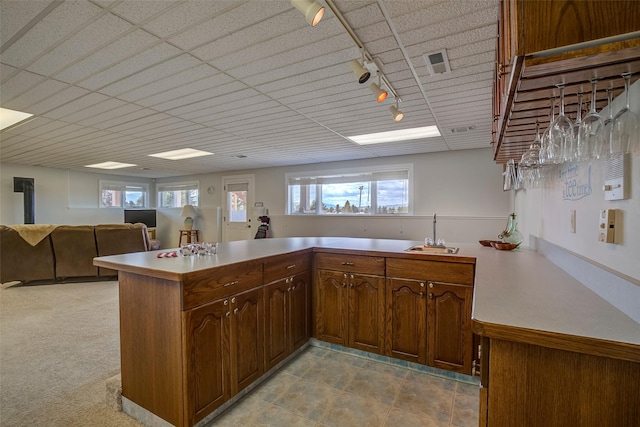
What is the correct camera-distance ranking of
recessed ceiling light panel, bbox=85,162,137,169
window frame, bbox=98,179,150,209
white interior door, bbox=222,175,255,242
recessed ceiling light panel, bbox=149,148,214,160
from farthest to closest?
window frame, bbox=98,179,150,209 → white interior door, bbox=222,175,255,242 → recessed ceiling light panel, bbox=85,162,137,169 → recessed ceiling light panel, bbox=149,148,214,160

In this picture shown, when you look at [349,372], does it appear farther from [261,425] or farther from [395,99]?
[395,99]

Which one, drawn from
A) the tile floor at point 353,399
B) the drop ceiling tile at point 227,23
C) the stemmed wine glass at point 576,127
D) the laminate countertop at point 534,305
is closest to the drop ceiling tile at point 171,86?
the drop ceiling tile at point 227,23

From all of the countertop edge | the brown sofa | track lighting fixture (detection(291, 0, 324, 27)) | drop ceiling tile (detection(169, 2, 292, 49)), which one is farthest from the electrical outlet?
the brown sofa

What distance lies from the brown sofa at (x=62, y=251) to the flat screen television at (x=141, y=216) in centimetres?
320

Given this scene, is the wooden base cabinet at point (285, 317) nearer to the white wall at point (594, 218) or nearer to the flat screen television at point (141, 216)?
the white wall at point (594, 218)

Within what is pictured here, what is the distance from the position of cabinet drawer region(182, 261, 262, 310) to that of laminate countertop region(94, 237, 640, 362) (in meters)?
0.05

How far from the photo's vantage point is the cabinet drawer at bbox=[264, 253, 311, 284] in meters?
2.21

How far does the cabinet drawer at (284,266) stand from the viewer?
7.23ft

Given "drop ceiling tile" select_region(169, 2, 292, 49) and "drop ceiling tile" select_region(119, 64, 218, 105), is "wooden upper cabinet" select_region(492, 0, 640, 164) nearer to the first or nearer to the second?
"drop ceiling tile" select_region(169, 2, 292, 49)

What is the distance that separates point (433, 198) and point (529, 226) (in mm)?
2390

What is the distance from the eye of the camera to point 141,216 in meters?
8.28

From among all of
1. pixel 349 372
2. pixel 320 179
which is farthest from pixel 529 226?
pixel 320 179

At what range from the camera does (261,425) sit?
173 centimetres

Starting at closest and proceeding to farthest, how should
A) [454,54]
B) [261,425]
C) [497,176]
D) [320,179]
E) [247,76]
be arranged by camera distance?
[261,425], [454,54], [247,76], [497,176], [320,179]
